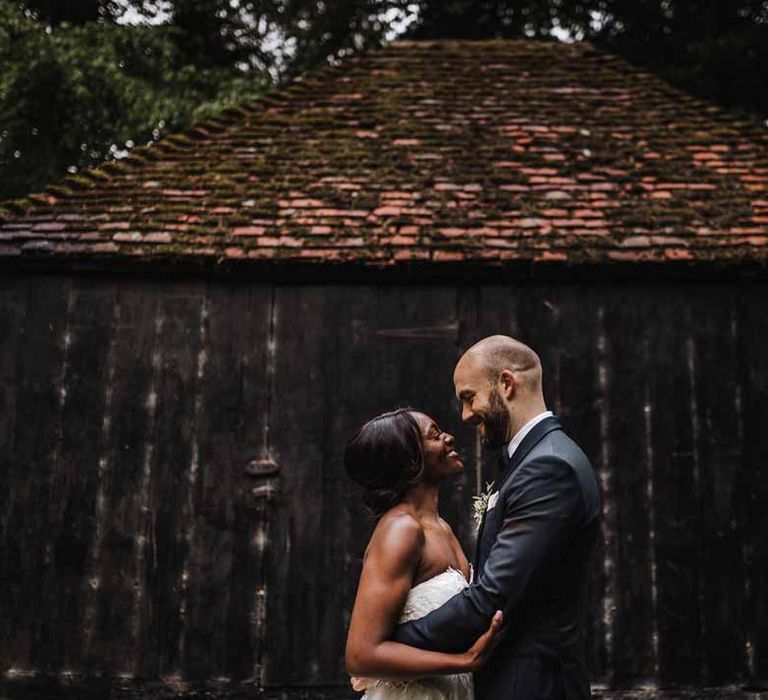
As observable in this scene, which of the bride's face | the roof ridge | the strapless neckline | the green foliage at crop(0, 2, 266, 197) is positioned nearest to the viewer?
the strapless neckline

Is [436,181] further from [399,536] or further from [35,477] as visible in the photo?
[399,536]

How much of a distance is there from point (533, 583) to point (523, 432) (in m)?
0.54

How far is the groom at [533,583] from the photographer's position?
2.57m

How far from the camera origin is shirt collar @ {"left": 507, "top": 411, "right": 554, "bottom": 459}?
9.35 feet

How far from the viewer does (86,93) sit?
36.9 ft

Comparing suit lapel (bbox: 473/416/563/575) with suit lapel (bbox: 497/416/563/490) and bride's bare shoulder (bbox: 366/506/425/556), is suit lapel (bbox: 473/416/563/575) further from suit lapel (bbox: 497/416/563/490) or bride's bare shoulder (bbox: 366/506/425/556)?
bride's bare shoulder (bbox: 366/506/425/556)

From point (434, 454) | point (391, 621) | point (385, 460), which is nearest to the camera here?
point (391, 621)

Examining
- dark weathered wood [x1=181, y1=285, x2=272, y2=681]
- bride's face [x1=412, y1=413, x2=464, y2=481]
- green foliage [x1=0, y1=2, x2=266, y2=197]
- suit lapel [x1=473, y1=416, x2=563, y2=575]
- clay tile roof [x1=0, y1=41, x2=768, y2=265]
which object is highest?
green foliage [x1=0, y1=2, x2=266, y2=197]

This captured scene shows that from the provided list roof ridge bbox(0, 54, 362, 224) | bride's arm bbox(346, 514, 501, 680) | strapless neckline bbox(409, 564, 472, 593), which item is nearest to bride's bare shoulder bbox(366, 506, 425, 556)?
bride's arm bbox(346, 514, 501, 680)

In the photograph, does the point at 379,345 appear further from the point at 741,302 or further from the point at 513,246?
the point at 741,302

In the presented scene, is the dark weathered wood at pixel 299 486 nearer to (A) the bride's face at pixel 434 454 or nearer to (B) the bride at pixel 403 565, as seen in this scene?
(B) the bride at pixel 403 565

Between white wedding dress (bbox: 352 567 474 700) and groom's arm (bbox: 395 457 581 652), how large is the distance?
7.4 inches

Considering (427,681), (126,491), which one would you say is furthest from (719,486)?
(126,491)

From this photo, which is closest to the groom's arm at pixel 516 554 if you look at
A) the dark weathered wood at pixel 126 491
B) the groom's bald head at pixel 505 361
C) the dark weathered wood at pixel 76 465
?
the groom's bald head at pixel 505 361
